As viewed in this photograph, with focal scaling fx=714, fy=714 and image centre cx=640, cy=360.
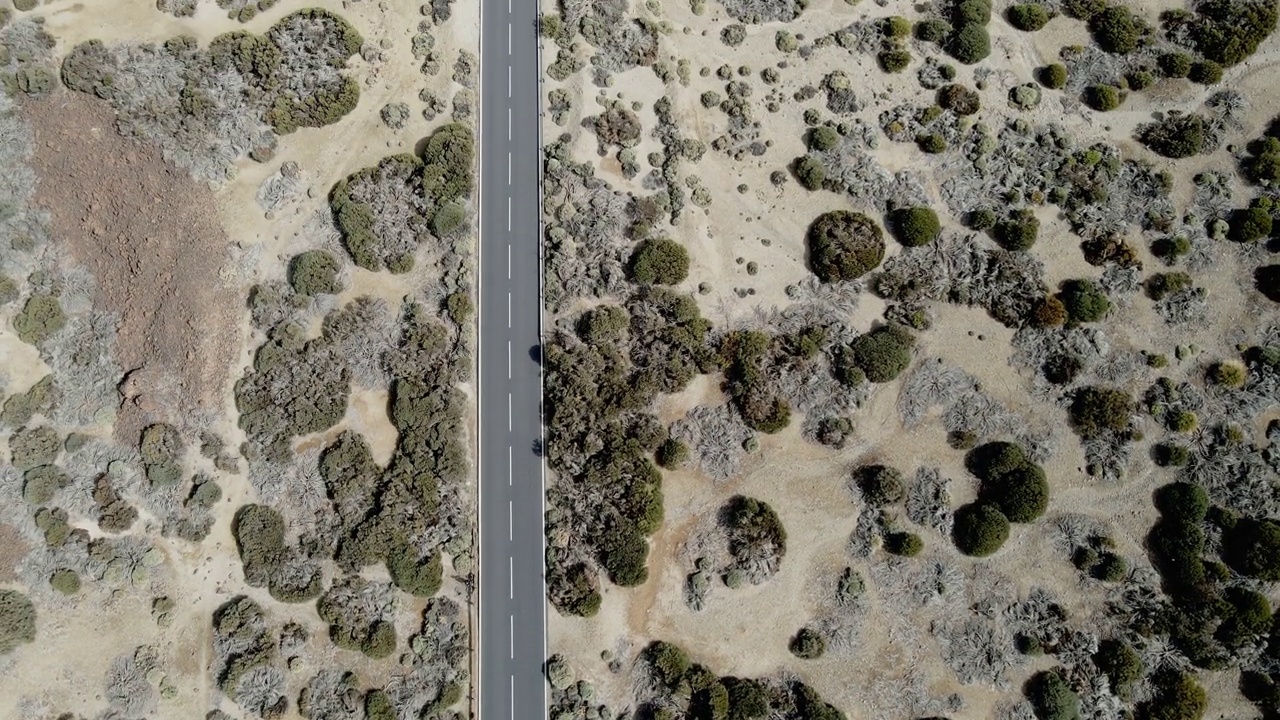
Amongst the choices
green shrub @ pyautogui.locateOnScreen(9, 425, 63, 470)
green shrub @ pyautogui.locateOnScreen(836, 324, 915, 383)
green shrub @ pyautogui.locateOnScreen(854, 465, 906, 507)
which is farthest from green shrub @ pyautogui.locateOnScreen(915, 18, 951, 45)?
green shrub @ pyautogui.locateOnScreen(9, 425, 63, 470)

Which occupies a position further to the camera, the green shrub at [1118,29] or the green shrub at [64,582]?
the green shrub at [1118,29]

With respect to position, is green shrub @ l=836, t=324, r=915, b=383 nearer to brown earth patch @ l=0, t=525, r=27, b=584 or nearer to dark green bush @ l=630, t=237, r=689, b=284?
dark green bush @ l=630, t=237, r=689, b=284

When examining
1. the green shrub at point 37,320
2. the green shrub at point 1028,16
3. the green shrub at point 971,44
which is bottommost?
the green shrub at point 37,320

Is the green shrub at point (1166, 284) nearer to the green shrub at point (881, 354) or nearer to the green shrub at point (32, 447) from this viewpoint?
the green shrub at point (881, 354)

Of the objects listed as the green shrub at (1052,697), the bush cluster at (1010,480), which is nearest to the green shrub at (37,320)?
the bush cluster at (1010,480)

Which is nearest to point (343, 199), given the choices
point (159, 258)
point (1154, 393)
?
point (159, 258)

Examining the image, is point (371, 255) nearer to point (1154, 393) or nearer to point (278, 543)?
point (278, 543)
